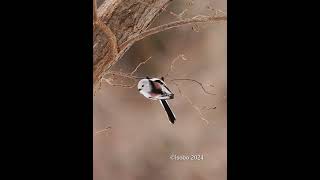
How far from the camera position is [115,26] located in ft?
8.67

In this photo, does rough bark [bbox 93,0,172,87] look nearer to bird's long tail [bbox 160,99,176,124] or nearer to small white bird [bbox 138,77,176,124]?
small white bird [bbox 138,77,176,124]

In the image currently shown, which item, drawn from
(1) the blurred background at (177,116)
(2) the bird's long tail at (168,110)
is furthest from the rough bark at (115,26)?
(2) the bird's long tail at (168,110)

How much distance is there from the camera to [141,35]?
2.63 m

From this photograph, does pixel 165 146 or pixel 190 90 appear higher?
pixel 190 90

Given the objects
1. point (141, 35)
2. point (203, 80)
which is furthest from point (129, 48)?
point (203, 80)

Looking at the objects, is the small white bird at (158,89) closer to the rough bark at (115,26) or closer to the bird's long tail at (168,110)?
the bird's long tail at (168,110)

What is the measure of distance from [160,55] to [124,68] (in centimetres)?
20

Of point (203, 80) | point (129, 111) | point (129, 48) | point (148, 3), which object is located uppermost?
point (148, 3)

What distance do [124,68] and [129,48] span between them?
0.35 feet

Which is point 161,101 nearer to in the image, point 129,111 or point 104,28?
point 129,111

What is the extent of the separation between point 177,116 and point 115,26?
56 centimetres

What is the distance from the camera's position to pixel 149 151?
2.62m

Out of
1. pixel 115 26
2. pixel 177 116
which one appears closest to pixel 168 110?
pixel 177 116

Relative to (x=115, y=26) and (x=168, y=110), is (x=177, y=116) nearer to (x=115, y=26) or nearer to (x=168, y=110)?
(x=168, y=110)
